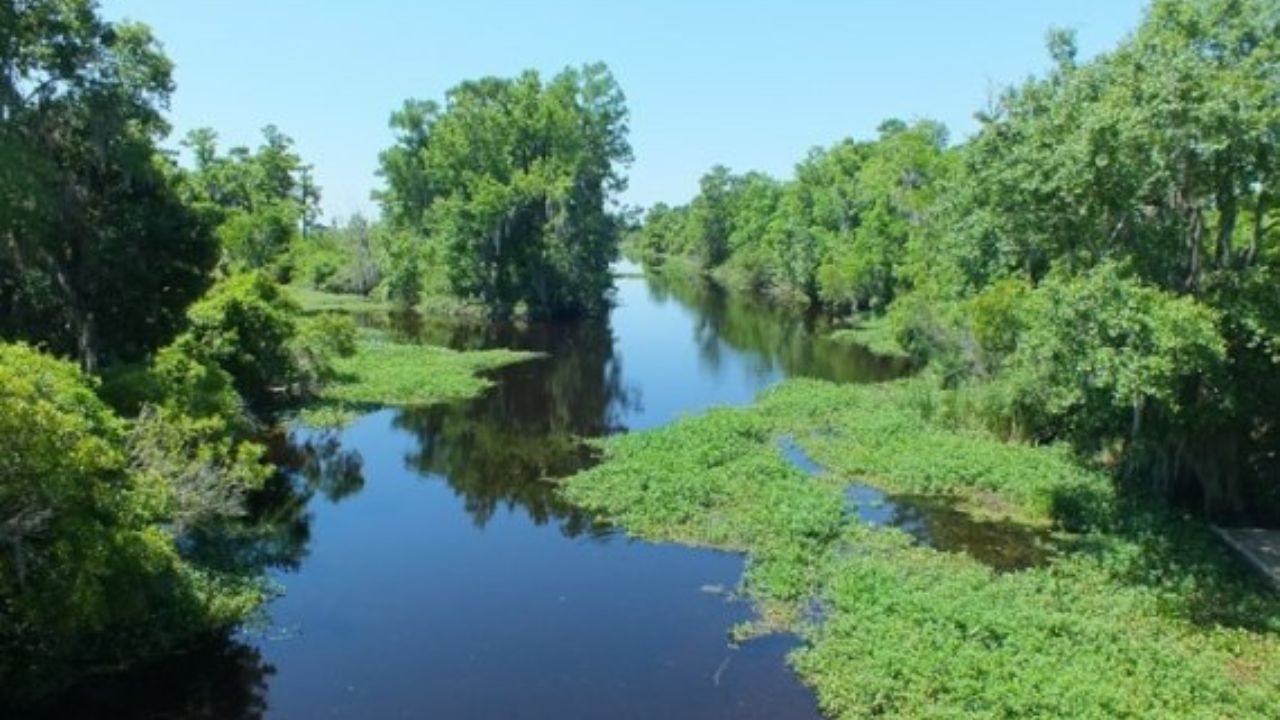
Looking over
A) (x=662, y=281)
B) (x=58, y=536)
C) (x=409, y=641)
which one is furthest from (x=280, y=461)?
(x=662, y=281)

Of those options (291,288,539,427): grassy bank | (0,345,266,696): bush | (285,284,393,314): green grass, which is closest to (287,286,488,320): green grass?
(285,284,393,314): green grass

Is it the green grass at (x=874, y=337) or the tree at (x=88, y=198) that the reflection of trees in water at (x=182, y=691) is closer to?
the tree at (x=88, y=198)

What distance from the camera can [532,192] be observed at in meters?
72.6

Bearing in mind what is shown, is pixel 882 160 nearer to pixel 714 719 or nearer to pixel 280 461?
pixel 280 461

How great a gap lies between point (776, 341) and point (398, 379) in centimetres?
3081

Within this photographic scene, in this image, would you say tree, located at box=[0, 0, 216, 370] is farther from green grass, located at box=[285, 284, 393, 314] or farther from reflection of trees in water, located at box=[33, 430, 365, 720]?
green grass, located at box=[285, 284, 393, 314]

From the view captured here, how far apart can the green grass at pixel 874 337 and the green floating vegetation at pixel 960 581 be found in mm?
25658

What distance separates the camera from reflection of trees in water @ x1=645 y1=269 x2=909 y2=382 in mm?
54469

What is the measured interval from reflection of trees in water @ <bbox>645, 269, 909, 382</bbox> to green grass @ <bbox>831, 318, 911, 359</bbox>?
0.88m

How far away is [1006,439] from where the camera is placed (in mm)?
33250

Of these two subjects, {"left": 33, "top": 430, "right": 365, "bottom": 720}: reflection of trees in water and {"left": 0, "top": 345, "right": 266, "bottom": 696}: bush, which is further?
{"left": 33, "top": 430, "right": 365, "bottom": 720}: reflection of trees in water

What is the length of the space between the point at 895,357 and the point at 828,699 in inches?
1744

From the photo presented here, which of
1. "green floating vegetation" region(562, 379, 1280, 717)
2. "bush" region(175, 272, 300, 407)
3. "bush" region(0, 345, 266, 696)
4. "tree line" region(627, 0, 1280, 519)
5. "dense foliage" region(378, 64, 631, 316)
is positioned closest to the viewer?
"bush" region(0, 345, 266, 696)

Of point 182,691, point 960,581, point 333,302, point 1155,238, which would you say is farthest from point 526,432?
point 333,302
